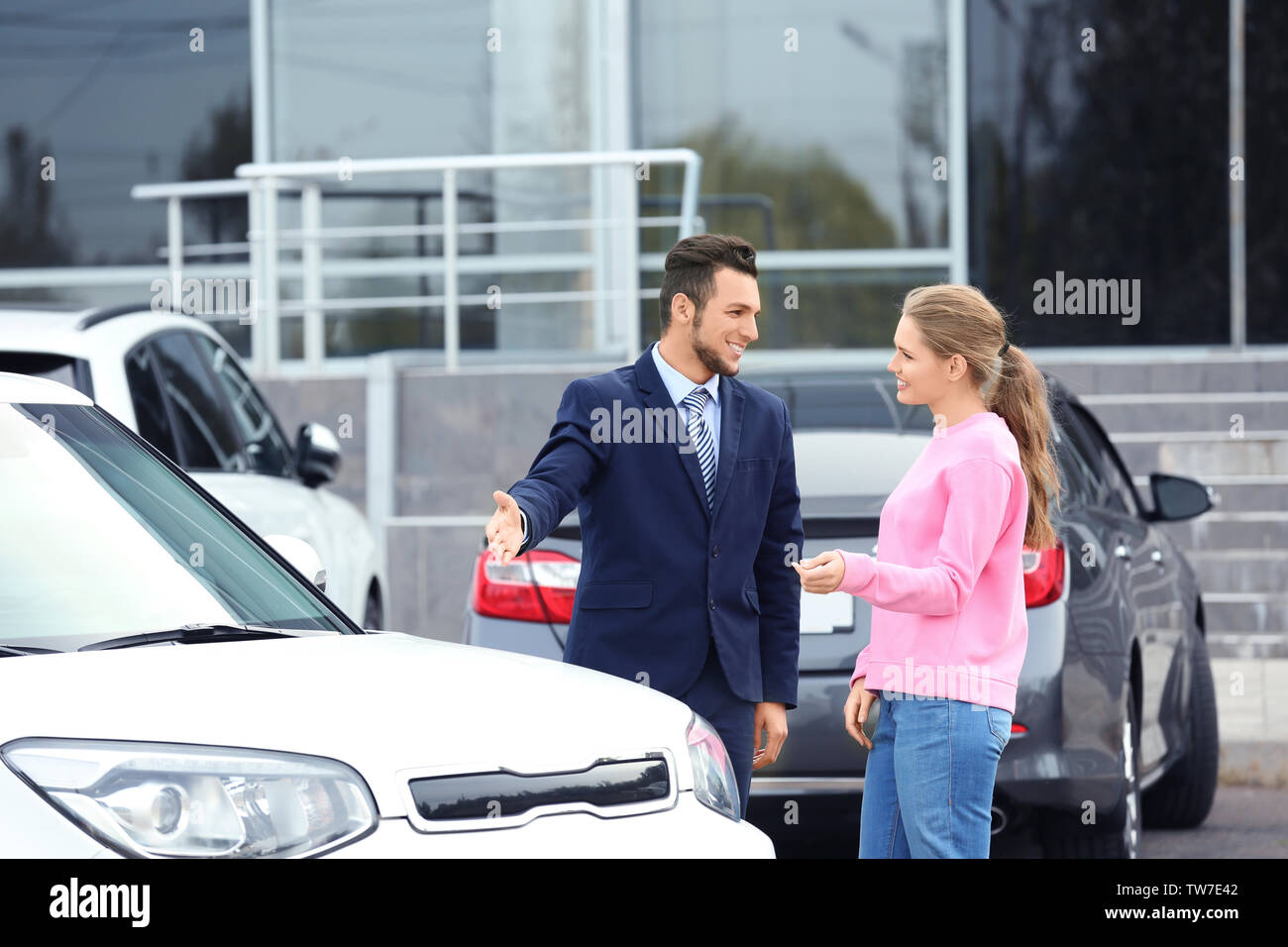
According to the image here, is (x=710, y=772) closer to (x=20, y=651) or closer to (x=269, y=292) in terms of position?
(x=20, y=651)

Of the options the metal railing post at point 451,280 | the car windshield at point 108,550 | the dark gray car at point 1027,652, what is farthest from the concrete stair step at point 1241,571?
the car windshield at point 108,550

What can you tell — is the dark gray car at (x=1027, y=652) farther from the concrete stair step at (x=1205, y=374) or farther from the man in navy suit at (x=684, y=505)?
the concrete stair step at (x=1205, y=374)

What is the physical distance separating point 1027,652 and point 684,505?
4.25ft

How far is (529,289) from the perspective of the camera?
42.4 ft

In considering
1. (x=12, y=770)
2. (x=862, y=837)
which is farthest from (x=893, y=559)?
(x=12, y=770)

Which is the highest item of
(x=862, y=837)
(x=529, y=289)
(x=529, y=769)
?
(x=529, y=289)

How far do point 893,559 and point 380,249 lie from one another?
34.7 feet

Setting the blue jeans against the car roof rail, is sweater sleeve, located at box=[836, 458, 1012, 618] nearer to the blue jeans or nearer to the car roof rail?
the blue jeans

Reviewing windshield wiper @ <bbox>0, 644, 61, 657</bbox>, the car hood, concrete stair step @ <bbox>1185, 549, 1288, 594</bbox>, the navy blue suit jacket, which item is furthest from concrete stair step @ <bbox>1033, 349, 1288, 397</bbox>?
windshield wiper @ <bbox>0, 644, 61, 657</bbox>

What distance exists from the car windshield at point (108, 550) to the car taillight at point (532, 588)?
1.16m

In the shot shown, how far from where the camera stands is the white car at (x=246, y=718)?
96.8 inches

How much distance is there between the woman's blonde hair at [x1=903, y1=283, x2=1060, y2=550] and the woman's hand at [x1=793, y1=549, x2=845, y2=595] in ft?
1.83

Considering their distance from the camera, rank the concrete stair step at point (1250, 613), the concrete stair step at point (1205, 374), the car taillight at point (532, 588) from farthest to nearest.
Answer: the concrete stair step at point (1205, 374), the concrete stair step at point (1250, 613), the car taillight at point (532, 588)

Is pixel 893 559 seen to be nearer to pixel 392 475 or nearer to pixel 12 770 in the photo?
pixel 12 770
